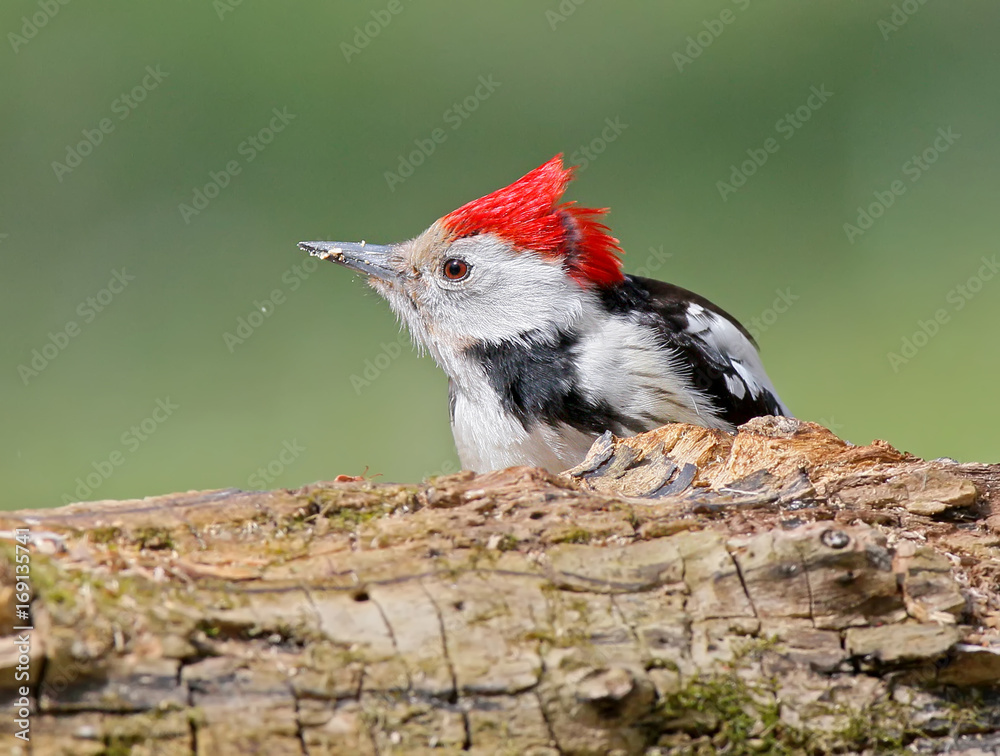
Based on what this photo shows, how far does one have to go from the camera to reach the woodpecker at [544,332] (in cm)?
337

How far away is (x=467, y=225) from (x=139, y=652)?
7.50ft

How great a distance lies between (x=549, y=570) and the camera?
1.85 meters
